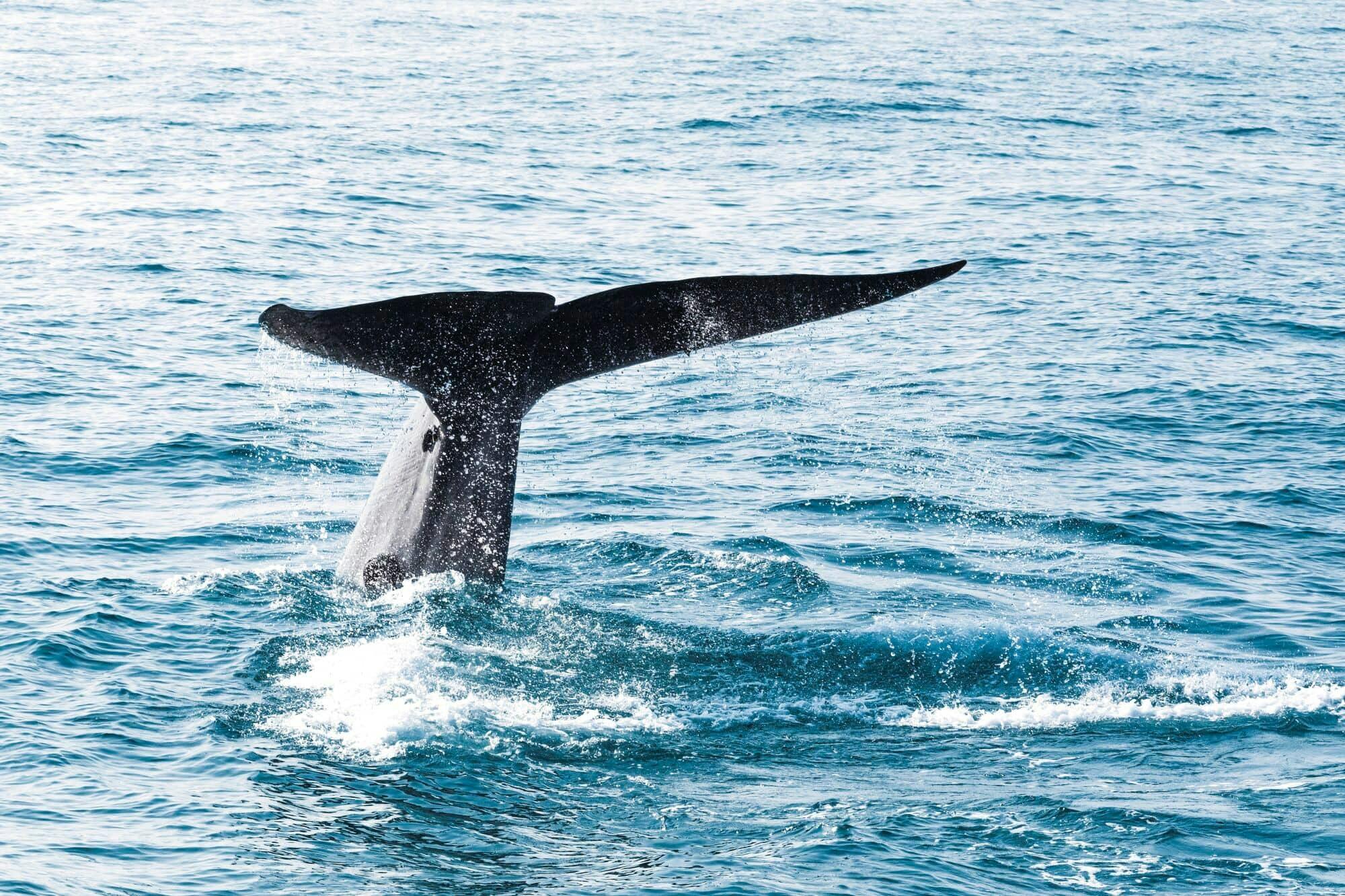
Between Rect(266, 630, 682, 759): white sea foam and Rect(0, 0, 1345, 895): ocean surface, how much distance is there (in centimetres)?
4

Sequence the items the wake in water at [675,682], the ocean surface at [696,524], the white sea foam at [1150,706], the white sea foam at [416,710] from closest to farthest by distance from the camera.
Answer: the ocean surface at [696,524] < the white sea foam at [416,710] < the wake in water at [675,682] < the white sea foam at [1150,706]

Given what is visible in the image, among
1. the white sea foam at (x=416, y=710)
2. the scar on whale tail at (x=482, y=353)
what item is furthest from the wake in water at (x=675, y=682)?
the scar on whale tail at (x=482, y=353)

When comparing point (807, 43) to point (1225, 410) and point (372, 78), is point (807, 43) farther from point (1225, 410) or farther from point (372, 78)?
point (1225, 410)

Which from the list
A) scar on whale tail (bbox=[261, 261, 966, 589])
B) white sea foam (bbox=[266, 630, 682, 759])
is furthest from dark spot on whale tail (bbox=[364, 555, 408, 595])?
white sea foam (bbox=[266, 630, 682, 759])

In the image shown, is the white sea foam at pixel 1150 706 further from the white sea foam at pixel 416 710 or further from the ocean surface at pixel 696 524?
the white sea foam at pixel 416 710

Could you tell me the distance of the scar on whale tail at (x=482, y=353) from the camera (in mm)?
9555

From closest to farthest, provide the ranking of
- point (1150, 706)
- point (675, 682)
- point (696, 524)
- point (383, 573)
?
point (1150, 706) < point (675, 682) < point (383, 573) < point (696, 524)

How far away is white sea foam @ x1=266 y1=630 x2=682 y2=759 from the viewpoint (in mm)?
10383

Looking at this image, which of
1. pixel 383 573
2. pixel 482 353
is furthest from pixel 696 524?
pixel 482 353

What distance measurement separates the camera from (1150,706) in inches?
444

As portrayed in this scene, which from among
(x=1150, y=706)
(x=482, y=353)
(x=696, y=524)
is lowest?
(x=1150, y=706)

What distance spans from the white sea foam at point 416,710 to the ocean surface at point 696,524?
0.04 meters

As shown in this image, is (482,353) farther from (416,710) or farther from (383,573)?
(416,710)

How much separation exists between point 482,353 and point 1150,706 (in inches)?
197
